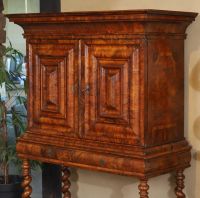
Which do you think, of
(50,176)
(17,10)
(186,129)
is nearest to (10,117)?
(50,176)

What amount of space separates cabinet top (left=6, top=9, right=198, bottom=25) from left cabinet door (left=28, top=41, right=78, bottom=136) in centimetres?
16

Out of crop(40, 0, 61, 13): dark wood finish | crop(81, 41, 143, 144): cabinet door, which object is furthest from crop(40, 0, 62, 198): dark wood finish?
crop(81, 41, 143, 144): cabinet door

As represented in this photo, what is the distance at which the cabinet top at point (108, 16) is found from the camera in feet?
10.2

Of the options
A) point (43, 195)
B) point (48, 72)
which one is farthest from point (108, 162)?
point (43, 195)

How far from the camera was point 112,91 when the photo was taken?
10.9 ft

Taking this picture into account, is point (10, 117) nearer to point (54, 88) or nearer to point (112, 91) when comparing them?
point (54, 88)

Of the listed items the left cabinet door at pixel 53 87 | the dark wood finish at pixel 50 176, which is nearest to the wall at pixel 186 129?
the dark wood finish at pixel 50 176

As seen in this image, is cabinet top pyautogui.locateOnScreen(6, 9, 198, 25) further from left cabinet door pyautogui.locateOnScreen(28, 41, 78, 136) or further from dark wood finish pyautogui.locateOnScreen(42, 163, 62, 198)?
dark wood finish pyautogui.locateOnScreen(42, 163, 62, 198)

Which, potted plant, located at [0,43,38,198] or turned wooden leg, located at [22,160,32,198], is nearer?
turned wooden leg, located at [22,160,32,198]

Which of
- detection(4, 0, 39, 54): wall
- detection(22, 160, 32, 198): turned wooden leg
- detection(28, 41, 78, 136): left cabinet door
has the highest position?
detection(4, 0, 39, 54): wall

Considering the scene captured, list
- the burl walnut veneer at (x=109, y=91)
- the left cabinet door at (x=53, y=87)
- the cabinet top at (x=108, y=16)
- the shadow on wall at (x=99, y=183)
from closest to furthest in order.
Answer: the cabinet top at (x=108, y=16) → the burl walnut veneer at (x=109, y=91) → the left cabinet door at (x=53, y=87) → the shadow on wall at (x=99, y=183)

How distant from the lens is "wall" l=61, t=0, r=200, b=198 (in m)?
3.56

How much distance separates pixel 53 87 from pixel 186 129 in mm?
883

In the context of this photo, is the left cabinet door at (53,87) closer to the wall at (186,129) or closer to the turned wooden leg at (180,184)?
the wall at (186,129)
